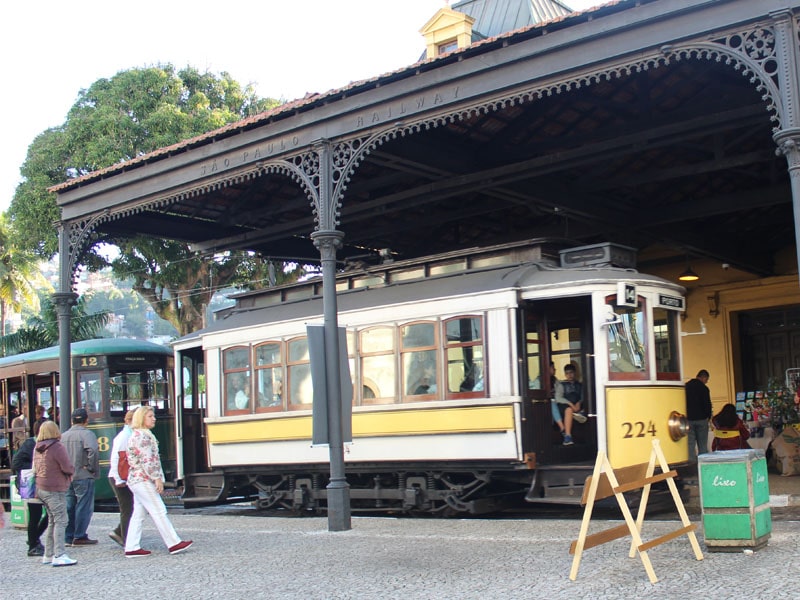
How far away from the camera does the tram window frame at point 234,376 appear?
14773 millimetres

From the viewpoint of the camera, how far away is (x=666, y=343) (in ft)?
40.6

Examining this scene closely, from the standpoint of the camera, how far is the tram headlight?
12.0 meters

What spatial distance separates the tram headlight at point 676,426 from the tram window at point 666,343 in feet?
1.58

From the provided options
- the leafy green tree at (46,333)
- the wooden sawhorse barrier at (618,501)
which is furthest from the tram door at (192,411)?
the leafy green tree at (46,333)

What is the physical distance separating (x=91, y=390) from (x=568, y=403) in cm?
918

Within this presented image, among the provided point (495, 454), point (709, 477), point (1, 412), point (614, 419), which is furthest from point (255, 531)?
point (1, 412)

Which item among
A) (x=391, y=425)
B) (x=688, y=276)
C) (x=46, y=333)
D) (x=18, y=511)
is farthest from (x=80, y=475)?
(x=46, y=333)

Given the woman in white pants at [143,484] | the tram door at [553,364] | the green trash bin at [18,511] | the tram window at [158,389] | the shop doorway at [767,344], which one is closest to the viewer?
the woman in white pants at [143,484]

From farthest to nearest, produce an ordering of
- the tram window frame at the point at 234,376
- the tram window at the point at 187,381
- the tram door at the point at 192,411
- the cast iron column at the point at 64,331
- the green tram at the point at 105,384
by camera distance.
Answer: the green tram at the point at 105,384 → the tram window at the point at 187,381 → the tram door at the point at 192,411 → the cast iron column at the point at 64,331 → the tram window frame at the point at 234,376

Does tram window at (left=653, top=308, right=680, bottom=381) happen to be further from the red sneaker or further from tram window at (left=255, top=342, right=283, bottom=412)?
the red sneaker

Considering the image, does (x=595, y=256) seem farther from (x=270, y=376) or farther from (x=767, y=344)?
(x=767, y=344)

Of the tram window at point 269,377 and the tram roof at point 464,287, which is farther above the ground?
the tram roof at point 464,287

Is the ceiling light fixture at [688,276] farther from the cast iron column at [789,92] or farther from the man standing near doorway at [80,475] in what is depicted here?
the man standing near doorway at [80,475]

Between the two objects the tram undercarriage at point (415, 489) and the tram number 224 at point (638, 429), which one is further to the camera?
the tram undercarriage at point (415, 489)
